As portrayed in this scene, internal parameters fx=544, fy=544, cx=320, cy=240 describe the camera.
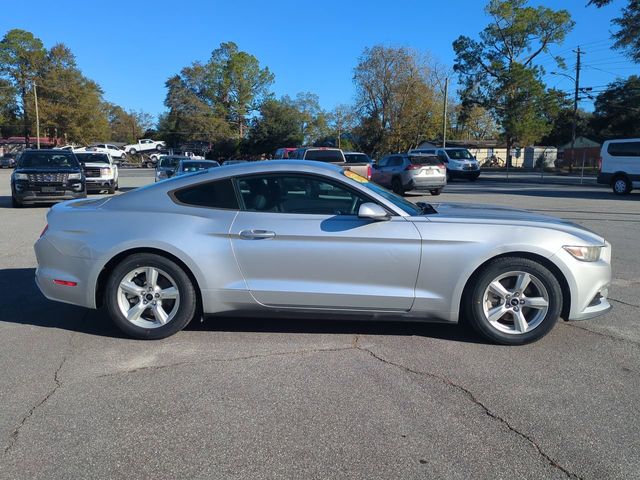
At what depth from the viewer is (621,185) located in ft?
70.0

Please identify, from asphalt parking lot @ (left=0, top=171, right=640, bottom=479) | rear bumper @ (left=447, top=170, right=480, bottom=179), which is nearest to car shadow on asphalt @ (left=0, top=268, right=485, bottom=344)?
asphalt parking lot @ (left=0, top=171, right=640, bottom=479)

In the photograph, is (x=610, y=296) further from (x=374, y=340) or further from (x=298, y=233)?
(x=298, y=233)

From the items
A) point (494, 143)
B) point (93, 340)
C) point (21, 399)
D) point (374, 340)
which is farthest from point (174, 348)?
point (494, 143)

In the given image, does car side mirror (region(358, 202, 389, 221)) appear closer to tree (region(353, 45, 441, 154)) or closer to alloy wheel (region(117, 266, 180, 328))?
alloy wheel (region(117, 266, 180, 328))

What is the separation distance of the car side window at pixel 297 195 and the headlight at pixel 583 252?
1.75 m

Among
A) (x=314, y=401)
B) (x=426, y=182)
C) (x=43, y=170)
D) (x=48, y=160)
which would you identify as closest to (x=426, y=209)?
(x=314, y=401)

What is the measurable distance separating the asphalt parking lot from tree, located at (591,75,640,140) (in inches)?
2482

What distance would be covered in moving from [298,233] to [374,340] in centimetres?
116

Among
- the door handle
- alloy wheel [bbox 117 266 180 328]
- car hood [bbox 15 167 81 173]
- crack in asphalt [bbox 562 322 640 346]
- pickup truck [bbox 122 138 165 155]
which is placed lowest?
crack in asphalt [bbox 562 322 640 346]

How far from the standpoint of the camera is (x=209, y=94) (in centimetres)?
8875

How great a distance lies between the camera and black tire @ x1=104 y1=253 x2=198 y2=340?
4.65 meters

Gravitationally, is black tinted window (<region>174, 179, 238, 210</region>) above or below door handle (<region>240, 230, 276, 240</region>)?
above

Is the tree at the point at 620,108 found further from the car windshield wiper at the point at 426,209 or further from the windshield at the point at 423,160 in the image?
the car windshield wiper at the point at 426,209

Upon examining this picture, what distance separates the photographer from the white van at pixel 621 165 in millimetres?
20734
